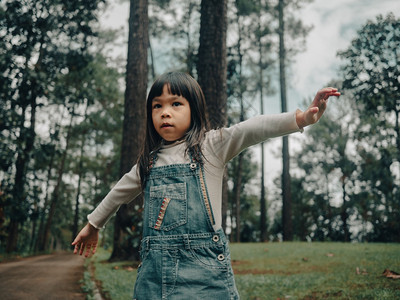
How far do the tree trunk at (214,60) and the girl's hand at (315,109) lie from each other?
236cm

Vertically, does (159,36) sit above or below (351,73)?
above

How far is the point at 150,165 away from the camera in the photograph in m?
2.39

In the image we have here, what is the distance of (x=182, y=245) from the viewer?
2061 mm

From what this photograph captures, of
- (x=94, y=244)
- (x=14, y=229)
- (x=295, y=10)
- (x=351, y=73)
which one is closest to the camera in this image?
(x=94, y=244)

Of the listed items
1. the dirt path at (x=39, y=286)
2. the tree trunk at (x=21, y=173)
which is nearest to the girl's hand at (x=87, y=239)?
the dirt path at (x=39, y=286)

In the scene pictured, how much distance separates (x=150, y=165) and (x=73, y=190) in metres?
28.8

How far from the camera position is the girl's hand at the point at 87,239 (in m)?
2.52

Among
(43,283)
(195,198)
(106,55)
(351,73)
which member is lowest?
(43,283)

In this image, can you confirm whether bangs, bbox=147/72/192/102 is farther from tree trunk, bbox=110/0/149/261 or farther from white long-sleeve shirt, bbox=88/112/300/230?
tree trunk, bbox=110/0/149/261

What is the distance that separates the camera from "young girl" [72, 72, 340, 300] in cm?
200

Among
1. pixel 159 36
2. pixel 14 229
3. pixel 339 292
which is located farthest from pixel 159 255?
pixel 159 36

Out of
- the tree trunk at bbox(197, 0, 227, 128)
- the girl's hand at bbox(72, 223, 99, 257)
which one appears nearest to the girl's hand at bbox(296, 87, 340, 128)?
the girl's hand at bbox(72, 223, 99, 257)

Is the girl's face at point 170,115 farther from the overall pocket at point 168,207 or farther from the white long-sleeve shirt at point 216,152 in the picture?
the overall pocket at point 168,207

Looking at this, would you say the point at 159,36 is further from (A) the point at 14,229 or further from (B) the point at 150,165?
(B) the point at 150,165
